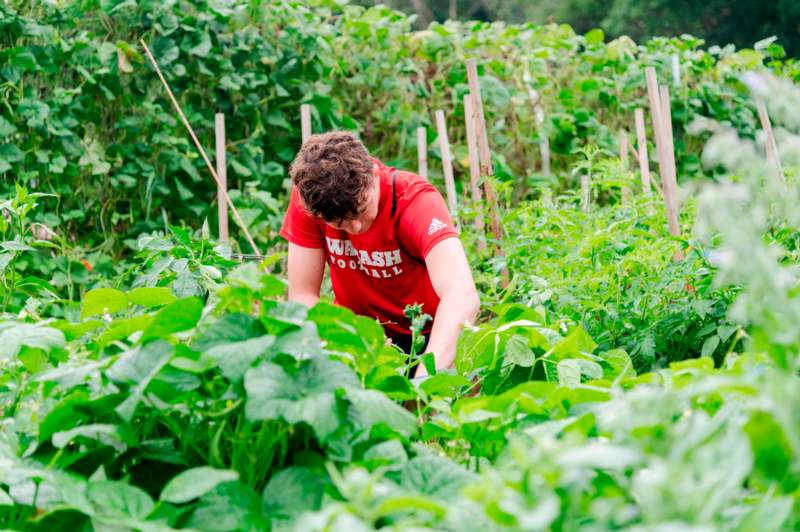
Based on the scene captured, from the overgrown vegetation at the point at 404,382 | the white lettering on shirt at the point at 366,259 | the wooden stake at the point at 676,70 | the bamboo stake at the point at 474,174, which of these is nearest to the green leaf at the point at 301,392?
the overgrown vegetation at the point at 404,382

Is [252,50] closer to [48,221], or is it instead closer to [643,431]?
[48,221]

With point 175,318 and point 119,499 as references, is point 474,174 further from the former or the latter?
point 119,499

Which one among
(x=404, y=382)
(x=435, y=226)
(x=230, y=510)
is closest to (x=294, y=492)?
(x=230, y=510)

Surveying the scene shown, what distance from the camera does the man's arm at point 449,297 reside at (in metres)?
2.37

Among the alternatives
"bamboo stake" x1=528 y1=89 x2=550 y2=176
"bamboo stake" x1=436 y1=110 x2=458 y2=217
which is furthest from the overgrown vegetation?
"bamboo stake" x1=528 y1=89 x2=550 y2=176

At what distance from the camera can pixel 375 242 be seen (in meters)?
2.75

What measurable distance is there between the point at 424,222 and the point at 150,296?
124 centimetres

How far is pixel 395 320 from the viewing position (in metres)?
2.94

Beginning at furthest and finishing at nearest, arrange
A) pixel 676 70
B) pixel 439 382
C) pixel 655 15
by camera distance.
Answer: pixel 655 15
pixel 676 70
pixel 439 382

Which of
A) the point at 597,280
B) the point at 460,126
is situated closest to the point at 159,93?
the point at 460,126

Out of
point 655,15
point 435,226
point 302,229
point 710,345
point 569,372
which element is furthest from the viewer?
point 655,15

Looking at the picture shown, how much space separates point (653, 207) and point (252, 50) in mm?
2262

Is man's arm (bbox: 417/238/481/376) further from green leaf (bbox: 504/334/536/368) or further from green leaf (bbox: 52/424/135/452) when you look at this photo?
green leaf (bbox: 52/424/135/452)

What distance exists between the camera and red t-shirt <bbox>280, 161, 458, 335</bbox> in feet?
8.71
